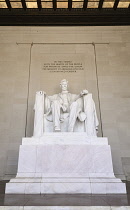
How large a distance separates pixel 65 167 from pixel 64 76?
4.37 meters

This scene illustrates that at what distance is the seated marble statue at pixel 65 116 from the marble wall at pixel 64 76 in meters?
2.00

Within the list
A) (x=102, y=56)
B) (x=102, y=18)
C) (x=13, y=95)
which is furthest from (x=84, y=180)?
(x=102, y=18)

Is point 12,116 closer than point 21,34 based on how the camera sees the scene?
Yes

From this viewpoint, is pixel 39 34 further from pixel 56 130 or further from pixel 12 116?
pixel 56 130

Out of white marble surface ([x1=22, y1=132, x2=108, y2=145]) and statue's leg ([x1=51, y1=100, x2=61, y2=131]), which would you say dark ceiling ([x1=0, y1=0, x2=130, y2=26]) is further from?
white marble surface ([x1=22, y1=132, x2=108, y2=145])

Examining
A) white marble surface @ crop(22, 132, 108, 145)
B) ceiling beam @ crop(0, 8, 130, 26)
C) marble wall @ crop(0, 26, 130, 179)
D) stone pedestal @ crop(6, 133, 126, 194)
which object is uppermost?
ceiling beam @ crop(0, 8, 130, 26)

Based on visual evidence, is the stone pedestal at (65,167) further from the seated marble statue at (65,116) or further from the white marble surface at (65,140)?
the seated marble statue at (65,116)

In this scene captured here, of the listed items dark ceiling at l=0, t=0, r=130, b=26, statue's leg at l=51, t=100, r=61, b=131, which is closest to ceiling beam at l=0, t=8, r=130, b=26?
dark ceiling at l=0, t=0, r=130, b=26

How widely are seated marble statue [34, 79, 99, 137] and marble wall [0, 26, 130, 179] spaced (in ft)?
6.55

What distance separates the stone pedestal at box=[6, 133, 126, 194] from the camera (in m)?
3.70

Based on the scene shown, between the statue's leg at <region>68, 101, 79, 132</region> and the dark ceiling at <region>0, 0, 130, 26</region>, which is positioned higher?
the dark ceiling at <region>0, 0, 130, 26</region>

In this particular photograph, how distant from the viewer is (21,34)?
342 inches

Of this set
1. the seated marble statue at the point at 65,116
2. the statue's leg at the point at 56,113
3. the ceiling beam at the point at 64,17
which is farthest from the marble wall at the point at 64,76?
the statue's leg at the point at 56,113

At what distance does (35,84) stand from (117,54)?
11.8 ft
